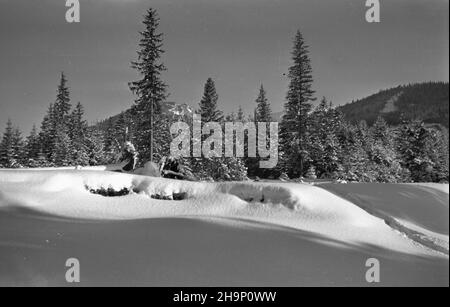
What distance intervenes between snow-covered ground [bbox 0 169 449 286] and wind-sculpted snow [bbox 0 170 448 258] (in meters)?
0.04

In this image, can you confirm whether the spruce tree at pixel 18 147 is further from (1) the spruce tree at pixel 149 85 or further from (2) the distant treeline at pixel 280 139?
(1) the spruce tree at pixel 149 85

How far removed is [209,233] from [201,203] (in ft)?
9.45

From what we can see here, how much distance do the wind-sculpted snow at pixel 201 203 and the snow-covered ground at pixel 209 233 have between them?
0.04m

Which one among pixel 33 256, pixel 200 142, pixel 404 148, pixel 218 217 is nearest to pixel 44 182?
pixel 33 256

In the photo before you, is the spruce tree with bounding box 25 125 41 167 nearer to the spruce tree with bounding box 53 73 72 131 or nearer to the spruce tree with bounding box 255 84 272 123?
the spruce tree with bounding box 53 73 72 131

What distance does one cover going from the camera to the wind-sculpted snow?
1023 centimetres

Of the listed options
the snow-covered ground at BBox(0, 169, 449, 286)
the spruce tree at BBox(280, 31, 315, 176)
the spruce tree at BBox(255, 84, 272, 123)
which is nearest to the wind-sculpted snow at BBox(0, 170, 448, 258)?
the snow-covered ground at BBox(0, 169, 449, 286)

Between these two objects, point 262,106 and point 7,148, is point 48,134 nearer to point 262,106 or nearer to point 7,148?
point 7,148

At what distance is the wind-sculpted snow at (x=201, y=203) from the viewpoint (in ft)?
33.6

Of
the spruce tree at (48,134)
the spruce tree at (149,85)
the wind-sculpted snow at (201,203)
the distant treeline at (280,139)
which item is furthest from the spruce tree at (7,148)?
the wind-sculpted snow at (201,203)

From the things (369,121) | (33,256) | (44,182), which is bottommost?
(33,256)

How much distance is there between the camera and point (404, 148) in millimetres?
37875
